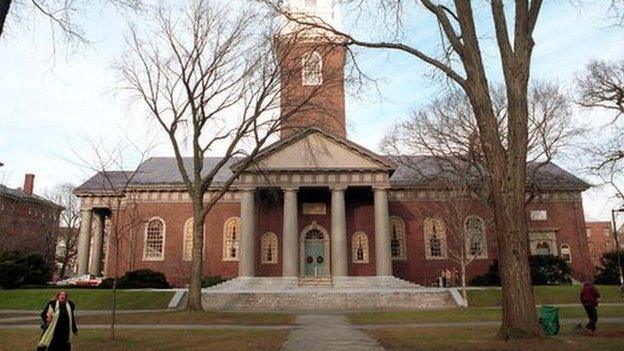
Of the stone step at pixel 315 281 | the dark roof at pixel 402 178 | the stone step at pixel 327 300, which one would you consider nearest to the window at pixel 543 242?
the dark roof at pixel 402 178

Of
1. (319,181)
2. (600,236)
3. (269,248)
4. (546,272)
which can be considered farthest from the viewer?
(600,236)

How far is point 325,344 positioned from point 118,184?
36631 millimetres

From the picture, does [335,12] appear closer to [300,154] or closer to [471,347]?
[300,154]

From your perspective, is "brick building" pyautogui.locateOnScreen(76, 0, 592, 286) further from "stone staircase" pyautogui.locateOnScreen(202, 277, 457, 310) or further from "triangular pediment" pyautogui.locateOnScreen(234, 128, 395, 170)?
"stone staircase" pyautogui.locateOnScreen(202, 277, 457, 310)

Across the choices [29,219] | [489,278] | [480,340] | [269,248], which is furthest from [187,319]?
[29,219]

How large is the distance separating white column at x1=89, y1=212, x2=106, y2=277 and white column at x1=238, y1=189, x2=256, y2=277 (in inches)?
600

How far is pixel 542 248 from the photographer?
40094 mm

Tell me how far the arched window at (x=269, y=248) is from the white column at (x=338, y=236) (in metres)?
6.29

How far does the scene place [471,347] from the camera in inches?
440

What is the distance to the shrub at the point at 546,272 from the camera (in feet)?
113

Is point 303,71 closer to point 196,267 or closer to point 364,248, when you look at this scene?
point 196,267

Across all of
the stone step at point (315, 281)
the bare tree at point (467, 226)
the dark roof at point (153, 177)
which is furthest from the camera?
the dark roof at point (153, 177)

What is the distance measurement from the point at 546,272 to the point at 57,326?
32.4 m

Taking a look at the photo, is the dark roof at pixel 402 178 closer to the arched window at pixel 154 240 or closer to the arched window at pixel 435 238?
the arched window at pixel 435 238
